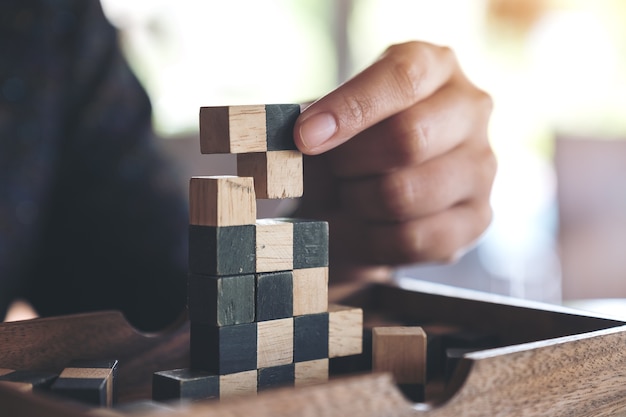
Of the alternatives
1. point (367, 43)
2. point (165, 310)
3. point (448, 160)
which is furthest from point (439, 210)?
point (367, 43)

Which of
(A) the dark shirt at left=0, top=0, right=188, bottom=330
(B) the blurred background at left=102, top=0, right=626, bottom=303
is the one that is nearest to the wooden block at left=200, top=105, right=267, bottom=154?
(A) the dark shirt at left=0, top=0, right=188, bottom=330

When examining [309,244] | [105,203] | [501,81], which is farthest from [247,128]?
[501,81]

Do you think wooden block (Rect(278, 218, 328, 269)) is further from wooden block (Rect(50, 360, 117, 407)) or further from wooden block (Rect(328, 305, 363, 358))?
wooden block (Rect(50, 360, 117, 407))

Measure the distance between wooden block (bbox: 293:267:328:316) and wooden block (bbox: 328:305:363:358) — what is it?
0.05ft

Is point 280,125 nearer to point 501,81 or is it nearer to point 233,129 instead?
point 233,129

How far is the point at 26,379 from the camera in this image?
0.58m

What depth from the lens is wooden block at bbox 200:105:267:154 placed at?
637mm

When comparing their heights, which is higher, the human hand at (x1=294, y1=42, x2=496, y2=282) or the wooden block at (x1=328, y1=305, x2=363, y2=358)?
the human hand at (x1=294, y1=42, x2=496, y2=282)

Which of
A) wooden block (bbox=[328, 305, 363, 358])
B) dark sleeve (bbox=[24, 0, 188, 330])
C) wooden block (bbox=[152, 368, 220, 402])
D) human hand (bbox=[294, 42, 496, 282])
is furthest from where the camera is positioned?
dark sleeve (bbox=[24, 0, 188, 330])

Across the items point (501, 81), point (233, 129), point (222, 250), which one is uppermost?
point (501, 81)

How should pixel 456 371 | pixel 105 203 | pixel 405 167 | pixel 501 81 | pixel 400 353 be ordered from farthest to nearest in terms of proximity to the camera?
pixel 501 81, pixel 105 203, pixel 405 167, pixel 400 353, pixel 456 371

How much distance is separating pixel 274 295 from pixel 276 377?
2.7 inches

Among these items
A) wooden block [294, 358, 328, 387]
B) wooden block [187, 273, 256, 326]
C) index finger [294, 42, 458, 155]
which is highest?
index finger [294, 42, 458, 155]

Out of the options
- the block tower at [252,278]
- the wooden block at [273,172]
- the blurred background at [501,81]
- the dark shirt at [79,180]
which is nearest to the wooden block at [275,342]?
the block tower at [252,278]
